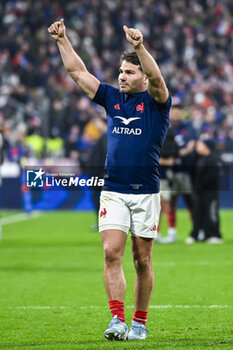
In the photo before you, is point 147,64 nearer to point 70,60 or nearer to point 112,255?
point 70,60

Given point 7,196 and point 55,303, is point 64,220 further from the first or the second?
point 55,303

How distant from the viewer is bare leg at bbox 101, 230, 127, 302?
5.75 m

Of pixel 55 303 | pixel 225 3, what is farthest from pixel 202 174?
pixel 225 3

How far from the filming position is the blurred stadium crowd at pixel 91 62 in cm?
2600

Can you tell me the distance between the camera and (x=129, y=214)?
5.87m

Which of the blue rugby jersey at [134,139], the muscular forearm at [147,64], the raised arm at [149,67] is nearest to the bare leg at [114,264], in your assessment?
the blue rugby jersey at [134,139]

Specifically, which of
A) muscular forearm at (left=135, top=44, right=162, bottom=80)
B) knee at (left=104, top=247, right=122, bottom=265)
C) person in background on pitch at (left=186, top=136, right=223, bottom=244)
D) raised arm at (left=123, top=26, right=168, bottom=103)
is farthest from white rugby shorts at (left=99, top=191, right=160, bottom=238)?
person in background on pitch at (left=186, top=136, right=223, bottom=244)

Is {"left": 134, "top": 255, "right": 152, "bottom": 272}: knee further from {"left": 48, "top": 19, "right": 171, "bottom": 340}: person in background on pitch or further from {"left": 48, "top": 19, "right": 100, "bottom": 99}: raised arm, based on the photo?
{"left": 48, "top": 19, "right": 100, "bottom": 99}: raised arm

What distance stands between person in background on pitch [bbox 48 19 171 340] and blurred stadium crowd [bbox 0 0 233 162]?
58.0 feet

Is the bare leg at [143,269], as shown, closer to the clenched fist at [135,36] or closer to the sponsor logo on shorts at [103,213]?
the sponsor logo on shorts at [103,213]

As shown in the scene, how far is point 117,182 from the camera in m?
5.91

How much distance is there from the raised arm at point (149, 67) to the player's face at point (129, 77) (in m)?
0.19

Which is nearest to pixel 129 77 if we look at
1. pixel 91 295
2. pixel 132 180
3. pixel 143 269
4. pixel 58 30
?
pixel 58 30

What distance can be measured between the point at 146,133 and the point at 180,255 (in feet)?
21.9
